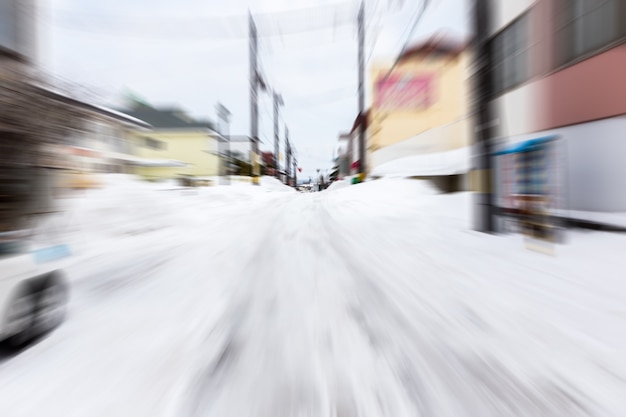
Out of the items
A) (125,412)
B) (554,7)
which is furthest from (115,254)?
(554,7)

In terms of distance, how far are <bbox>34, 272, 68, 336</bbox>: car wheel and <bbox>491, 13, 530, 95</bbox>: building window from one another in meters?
9.57

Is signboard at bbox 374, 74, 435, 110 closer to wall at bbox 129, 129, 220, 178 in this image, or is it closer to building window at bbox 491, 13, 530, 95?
building window at bbox 491, 13, 530, 95

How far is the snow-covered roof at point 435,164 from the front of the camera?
38.8ft

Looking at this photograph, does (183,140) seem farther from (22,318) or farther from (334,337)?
(334,337)

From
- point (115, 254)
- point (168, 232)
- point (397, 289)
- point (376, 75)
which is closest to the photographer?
point (397, 289)

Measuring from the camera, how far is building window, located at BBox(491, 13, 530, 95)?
26.9 ft

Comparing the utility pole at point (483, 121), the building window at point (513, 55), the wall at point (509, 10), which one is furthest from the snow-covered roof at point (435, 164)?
the utility pole at point (483, 121)

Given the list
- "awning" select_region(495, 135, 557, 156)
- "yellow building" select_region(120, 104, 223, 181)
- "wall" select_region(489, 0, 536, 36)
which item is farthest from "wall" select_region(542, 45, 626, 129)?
"yellow building" select_region(120, 104, 223, 181)

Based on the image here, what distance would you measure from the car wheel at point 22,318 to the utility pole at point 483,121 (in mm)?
5813

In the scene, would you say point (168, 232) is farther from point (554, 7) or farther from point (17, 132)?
point (554, 7)

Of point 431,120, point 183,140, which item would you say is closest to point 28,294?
point 431,120

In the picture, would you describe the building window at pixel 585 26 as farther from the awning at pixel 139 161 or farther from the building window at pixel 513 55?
the awning at pixel 139 161

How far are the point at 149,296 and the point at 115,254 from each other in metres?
1.95

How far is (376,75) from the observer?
86.6 ft
